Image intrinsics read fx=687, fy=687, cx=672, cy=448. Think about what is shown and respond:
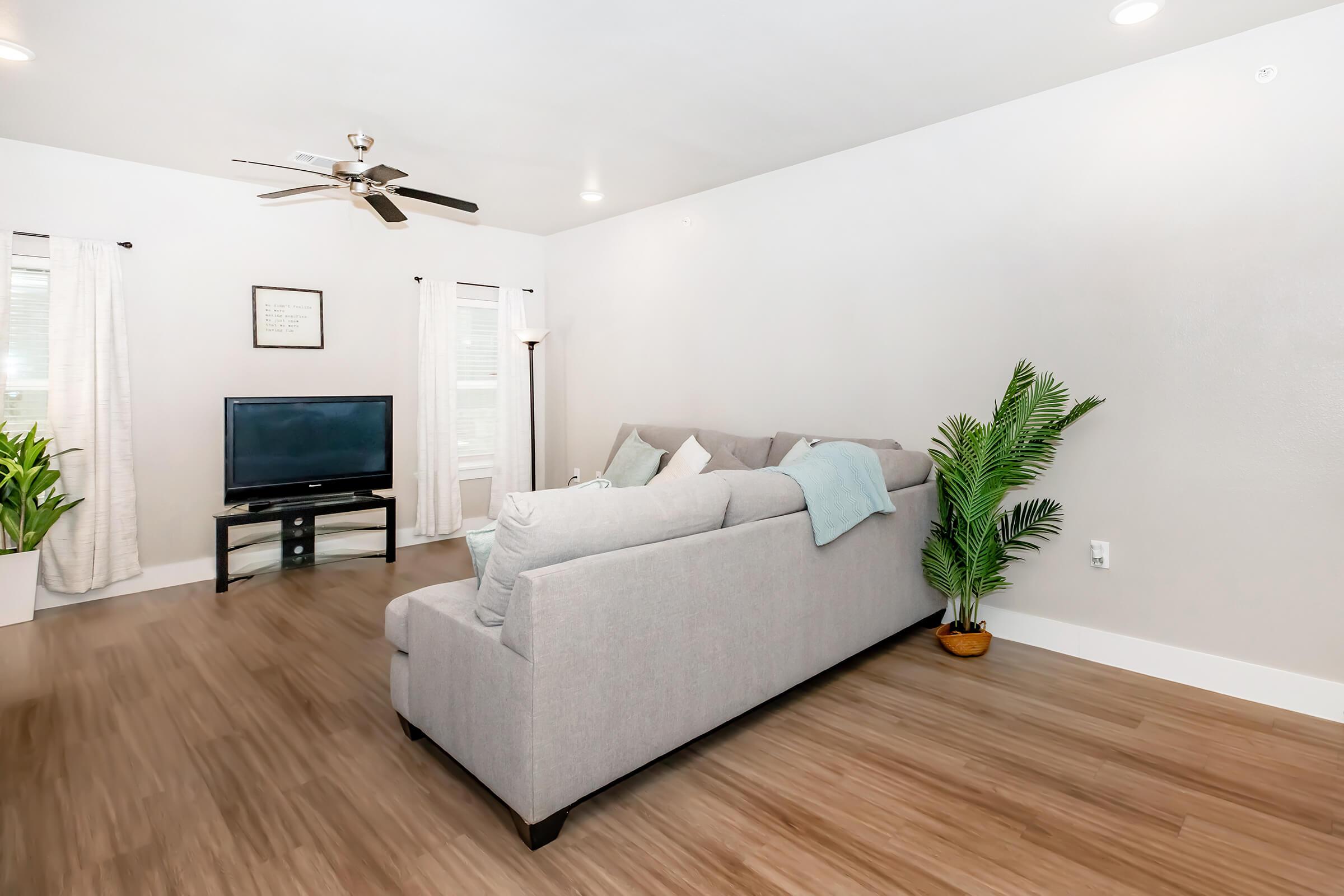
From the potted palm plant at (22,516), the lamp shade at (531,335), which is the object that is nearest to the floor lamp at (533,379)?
the lamp shade at (531,335)

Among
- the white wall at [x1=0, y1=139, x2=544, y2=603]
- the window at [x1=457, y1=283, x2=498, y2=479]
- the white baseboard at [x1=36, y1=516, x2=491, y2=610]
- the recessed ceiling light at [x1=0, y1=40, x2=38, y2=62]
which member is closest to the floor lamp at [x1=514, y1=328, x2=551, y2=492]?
the window at [x1=457, y1=283, x2=498, y2=479]

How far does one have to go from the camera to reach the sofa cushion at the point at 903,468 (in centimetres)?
320

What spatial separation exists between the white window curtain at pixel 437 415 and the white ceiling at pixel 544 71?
145 centimetres

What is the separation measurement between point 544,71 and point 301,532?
3522 mm

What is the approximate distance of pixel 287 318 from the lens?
4832 mm

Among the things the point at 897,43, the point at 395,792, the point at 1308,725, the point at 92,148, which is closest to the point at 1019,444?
the point at 1308,725

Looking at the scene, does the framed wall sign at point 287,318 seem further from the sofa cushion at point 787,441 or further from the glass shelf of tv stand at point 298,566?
the sofa cushion at point 787,441

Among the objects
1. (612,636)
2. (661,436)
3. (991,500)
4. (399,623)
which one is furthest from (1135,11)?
(399,623)

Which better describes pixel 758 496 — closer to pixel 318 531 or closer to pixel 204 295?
pixel 318 531

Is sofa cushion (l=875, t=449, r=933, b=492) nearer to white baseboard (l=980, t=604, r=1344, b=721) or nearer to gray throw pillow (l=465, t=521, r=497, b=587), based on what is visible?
white baseboard (l=980, t=604, r=1344, b=721)

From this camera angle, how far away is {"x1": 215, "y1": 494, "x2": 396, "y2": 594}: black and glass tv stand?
4320mm

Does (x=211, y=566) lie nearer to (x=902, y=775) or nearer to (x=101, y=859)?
(x=101, y=859)

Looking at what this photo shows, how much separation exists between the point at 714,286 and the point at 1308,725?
381cm

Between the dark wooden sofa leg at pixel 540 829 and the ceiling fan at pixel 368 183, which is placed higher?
the ceiling fan at pixel 368 183
